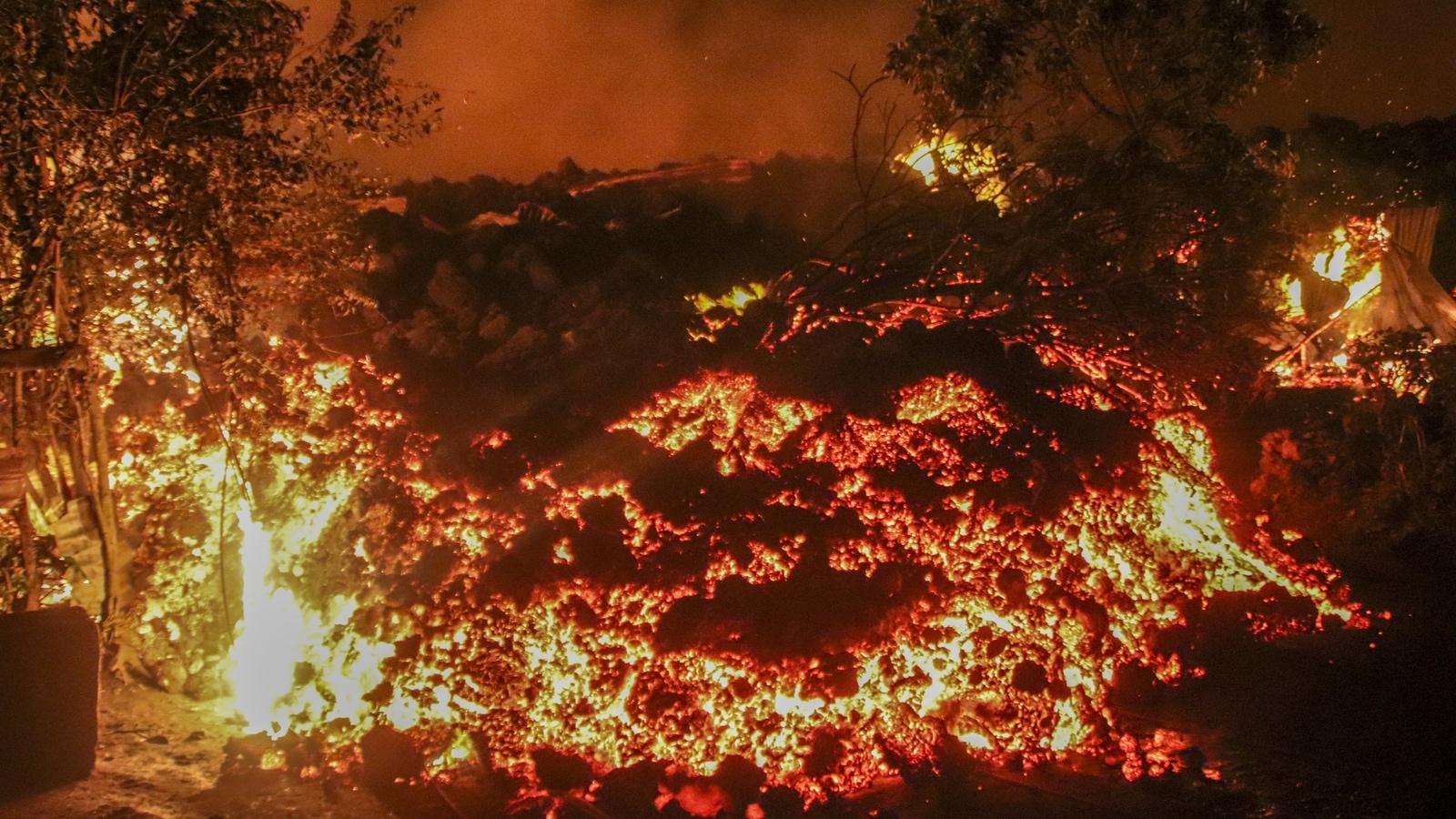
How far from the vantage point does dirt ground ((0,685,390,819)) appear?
5.67 m

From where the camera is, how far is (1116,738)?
6516mm

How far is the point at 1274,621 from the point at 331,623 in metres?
7.58

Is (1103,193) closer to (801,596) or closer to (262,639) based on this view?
(801,596)

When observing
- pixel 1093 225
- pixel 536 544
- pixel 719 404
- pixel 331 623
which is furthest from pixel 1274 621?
pixel 331 623

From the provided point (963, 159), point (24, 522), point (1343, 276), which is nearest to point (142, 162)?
point (24, 522)

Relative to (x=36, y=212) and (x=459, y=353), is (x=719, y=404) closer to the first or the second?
(x=459, y=353)

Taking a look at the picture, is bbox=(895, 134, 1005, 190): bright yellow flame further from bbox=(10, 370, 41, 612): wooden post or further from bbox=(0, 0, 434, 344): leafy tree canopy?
bbox=(10, 370, 41, 612): wooden post

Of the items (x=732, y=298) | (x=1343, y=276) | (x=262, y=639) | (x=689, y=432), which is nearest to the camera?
(x=262, y=639)

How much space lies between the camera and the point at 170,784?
6145 mm

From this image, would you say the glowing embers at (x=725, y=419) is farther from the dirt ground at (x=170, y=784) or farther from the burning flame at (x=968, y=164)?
the dirt ground at (x=170, y=784)

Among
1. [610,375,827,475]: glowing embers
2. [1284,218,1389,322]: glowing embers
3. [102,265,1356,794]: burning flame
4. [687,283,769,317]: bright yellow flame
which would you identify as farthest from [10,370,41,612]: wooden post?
[1284,218,1389,322]: glowing embers

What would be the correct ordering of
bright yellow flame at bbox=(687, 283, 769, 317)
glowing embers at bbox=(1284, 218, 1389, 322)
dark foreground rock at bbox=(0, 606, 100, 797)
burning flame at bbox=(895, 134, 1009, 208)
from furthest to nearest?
1. glowing embers at bbox=(1284, 218, 1389, 322)
2. bright yellow flame at bbox=(687, 283, 769, 317)
3. burning flame at bbox=(895, 134, 1009, 208)
4. dark foreground rock at bbox=(0, 606, 100, 797)

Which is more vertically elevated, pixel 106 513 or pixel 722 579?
pixel 106 513

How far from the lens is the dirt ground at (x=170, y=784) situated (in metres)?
5.67
